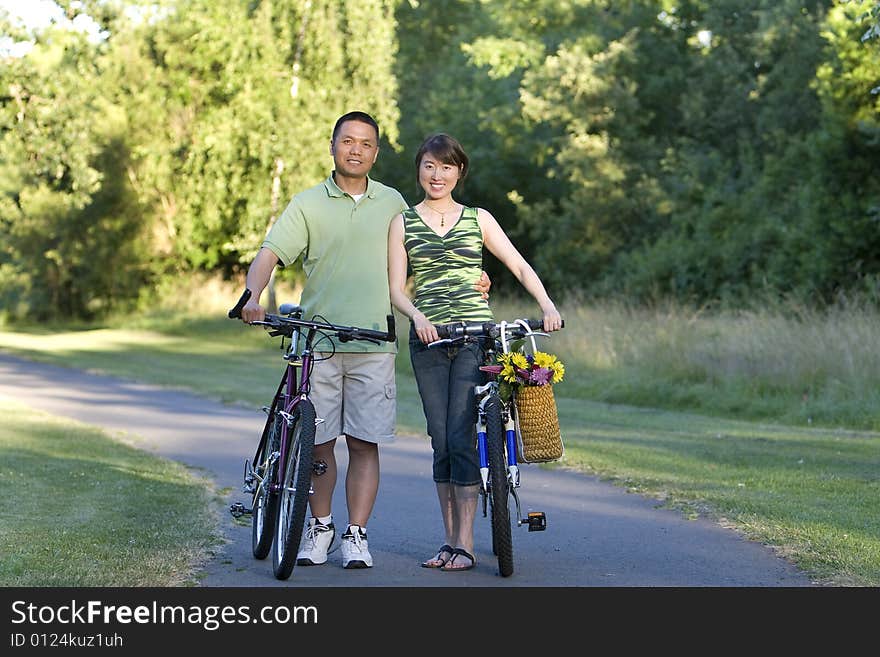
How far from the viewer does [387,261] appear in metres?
7.60

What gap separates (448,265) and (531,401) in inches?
32.1

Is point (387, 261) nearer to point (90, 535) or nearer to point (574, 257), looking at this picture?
point (90, 535)

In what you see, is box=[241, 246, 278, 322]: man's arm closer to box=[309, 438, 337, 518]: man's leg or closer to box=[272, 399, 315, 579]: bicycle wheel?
box=[272, 399, 315, 579]: bicycle wheel

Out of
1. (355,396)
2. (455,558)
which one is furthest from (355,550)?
(355,396)

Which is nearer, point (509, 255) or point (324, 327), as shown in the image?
point (324, 327)

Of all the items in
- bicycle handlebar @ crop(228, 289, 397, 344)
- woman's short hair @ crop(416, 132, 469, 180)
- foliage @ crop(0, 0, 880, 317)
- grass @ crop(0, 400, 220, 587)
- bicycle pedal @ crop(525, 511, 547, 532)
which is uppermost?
foliage @ crop(0, 0, 880, 317)

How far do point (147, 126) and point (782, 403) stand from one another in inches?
1250

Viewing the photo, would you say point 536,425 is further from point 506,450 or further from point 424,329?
point 424,329

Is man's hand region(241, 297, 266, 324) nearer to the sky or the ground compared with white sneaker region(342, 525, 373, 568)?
nearer to the sky

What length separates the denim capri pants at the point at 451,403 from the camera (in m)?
7.44

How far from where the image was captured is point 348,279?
24.8ft

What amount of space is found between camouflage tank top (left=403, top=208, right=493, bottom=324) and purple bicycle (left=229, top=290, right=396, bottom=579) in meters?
0.27

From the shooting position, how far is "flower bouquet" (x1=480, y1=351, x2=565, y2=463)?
23.8ft

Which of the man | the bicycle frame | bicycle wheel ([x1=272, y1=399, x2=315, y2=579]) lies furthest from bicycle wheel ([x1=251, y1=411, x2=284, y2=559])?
the bicycle frame
